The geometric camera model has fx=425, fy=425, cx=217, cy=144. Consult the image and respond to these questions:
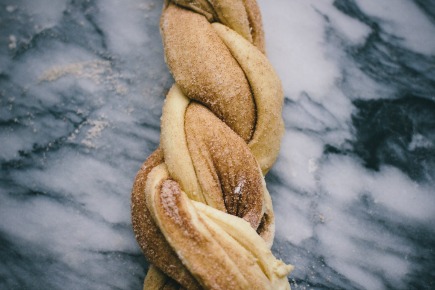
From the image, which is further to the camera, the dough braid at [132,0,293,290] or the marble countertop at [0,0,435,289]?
the marble countertop at [0,0,435,289]

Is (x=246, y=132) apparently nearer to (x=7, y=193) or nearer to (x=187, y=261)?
(x=187, y=261)

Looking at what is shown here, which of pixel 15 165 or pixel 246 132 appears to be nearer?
pixel 246 132

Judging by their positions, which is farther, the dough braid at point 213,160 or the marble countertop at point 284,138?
the marble countertop at point 284,138

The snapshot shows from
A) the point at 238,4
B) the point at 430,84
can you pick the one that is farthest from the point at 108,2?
the point at 430,84

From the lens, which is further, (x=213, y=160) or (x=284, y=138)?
(x=284, y=138)
